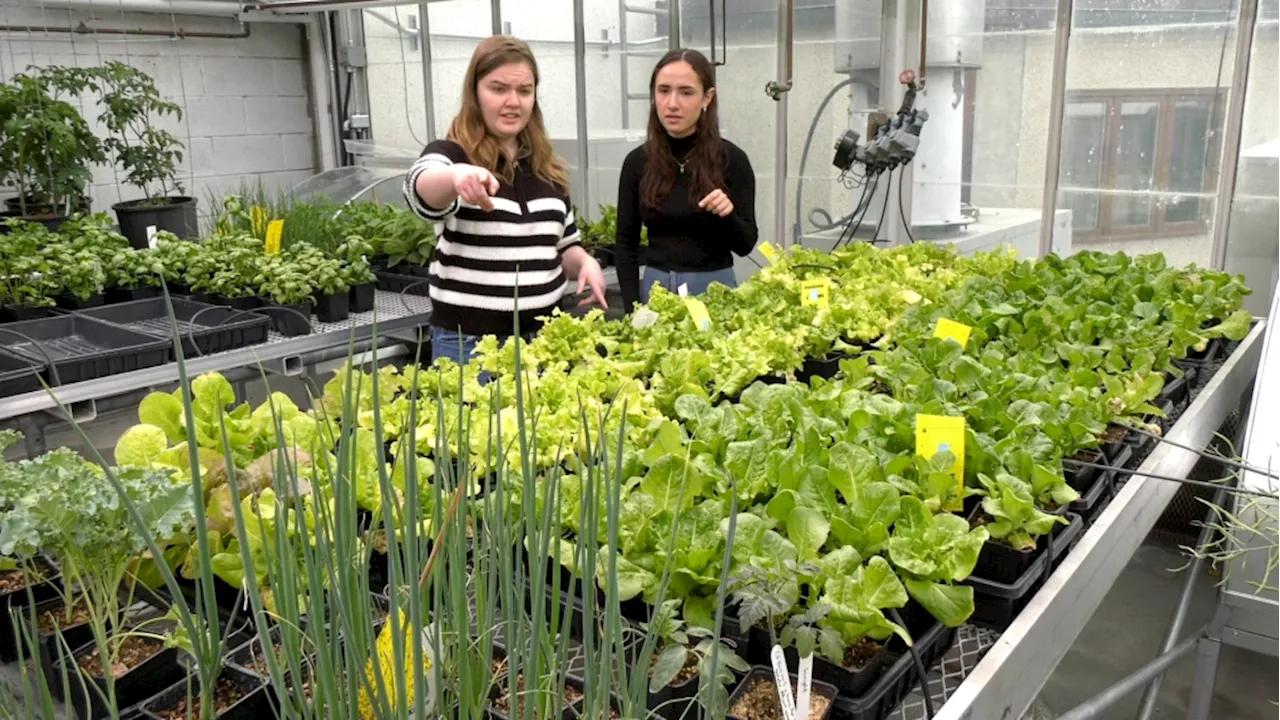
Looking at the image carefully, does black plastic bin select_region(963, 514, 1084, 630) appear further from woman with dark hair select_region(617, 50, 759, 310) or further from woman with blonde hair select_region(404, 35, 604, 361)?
woman with dark hair select_region(617, 50, 759, 310)

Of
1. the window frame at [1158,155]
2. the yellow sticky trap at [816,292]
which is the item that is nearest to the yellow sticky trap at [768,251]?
the yellow sticky trap at [816,292]

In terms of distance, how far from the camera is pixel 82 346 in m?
2.83

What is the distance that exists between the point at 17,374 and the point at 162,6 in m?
3.67

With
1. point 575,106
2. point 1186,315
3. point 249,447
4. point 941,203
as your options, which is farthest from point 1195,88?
point 249,447

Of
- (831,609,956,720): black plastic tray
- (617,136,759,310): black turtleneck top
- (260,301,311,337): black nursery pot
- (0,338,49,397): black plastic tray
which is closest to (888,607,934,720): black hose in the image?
(831,609,956,720): black plastic tray

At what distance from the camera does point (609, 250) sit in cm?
415

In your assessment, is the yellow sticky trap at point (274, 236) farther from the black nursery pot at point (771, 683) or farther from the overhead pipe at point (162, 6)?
the black nursery pot at point (771, 683)

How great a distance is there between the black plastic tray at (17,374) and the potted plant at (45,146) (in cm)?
225

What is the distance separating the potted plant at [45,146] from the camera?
4246 mm

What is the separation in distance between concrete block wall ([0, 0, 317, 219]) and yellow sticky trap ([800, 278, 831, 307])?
159 inches

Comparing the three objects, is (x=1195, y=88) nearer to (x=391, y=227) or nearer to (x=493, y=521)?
(x=391, y=227)

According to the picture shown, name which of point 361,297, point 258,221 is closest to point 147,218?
point 258,221

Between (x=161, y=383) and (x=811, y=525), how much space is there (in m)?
2.02

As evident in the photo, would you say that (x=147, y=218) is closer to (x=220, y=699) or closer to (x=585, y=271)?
(x=585, y=271)
